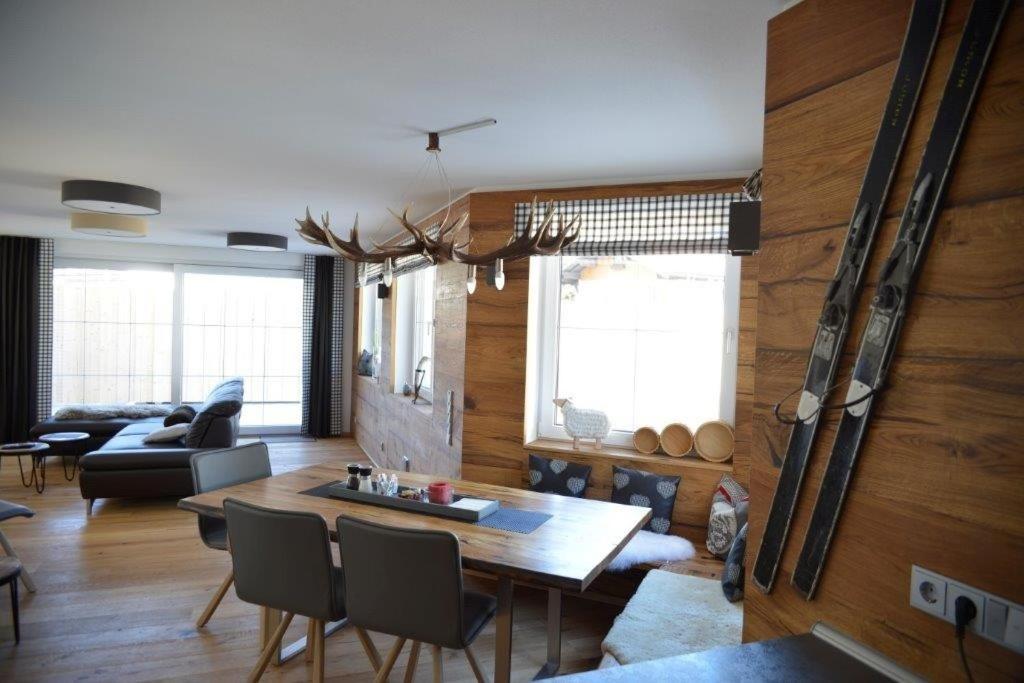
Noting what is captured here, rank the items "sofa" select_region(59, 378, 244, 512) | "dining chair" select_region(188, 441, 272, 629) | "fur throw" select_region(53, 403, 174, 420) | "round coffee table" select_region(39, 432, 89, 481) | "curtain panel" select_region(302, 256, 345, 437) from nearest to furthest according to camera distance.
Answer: "dining chair" select_region(188, 441, 272, 629), "sofa" select_region(59, 378, 244, 512), "round coffee table" select_region(39, 432, 89, 481), "fur throw" select_region(53, 403, 174, 420), "curtain panel" select_region(302, 256, 345, 437)

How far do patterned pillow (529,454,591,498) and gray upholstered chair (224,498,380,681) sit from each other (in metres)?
1.51

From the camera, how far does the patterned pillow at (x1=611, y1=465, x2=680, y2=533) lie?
3369 mm

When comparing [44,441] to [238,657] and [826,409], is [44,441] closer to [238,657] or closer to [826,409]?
[238,657]

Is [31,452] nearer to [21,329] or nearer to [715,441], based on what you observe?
[21,329]

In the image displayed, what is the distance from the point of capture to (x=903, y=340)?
1.27 metres

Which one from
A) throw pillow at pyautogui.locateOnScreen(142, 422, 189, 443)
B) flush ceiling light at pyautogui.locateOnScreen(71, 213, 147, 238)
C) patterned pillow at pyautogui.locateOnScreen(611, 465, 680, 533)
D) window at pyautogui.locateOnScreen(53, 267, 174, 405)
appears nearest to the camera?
patterned pillow at pyautogui.locateOnScreen(611, 465, 680, 533)

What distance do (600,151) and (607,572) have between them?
6.78ft

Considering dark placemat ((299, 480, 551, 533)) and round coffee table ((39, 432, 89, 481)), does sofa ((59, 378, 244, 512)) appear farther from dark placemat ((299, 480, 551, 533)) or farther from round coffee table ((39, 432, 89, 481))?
dark placemat ((299, 480, 551, 533))

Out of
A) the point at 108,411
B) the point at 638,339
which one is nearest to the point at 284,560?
the point at 638,339

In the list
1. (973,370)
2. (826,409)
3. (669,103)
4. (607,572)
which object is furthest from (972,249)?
(607,572)

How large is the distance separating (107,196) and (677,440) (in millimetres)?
3770

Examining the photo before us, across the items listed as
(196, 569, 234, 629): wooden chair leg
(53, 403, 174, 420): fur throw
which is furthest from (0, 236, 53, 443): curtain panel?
(196, 569, 234, 629): wooden chair leg

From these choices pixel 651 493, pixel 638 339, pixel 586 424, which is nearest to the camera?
pixel 651 493

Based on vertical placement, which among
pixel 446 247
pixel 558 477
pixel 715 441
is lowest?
pixel 558 477
